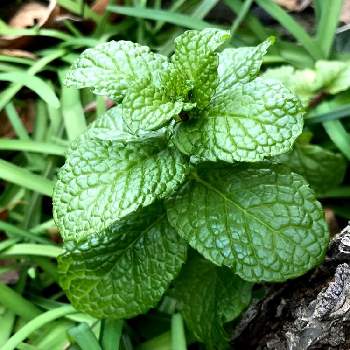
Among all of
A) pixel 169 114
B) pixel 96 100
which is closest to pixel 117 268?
pixel 169 114

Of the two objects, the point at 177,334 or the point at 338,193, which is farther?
the point at 338,193

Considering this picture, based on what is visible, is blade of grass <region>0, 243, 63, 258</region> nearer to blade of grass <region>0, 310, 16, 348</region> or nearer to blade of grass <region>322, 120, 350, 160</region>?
blade of grass <region>0, 310, 16, 348</region>

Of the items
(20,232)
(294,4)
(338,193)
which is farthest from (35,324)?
(294,4)

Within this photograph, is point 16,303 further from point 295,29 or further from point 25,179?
point 295,29

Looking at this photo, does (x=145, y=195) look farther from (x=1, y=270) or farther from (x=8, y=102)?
(x=8, y=102)

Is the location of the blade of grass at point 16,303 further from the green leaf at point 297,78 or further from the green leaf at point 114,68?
the green leaf at point 297,78

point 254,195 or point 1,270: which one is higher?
point 254,195

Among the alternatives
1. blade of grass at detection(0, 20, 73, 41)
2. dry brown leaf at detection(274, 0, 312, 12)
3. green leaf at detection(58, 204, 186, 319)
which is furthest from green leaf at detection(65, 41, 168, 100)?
dry brown leaf at detection(274, 0, 312, 12)
